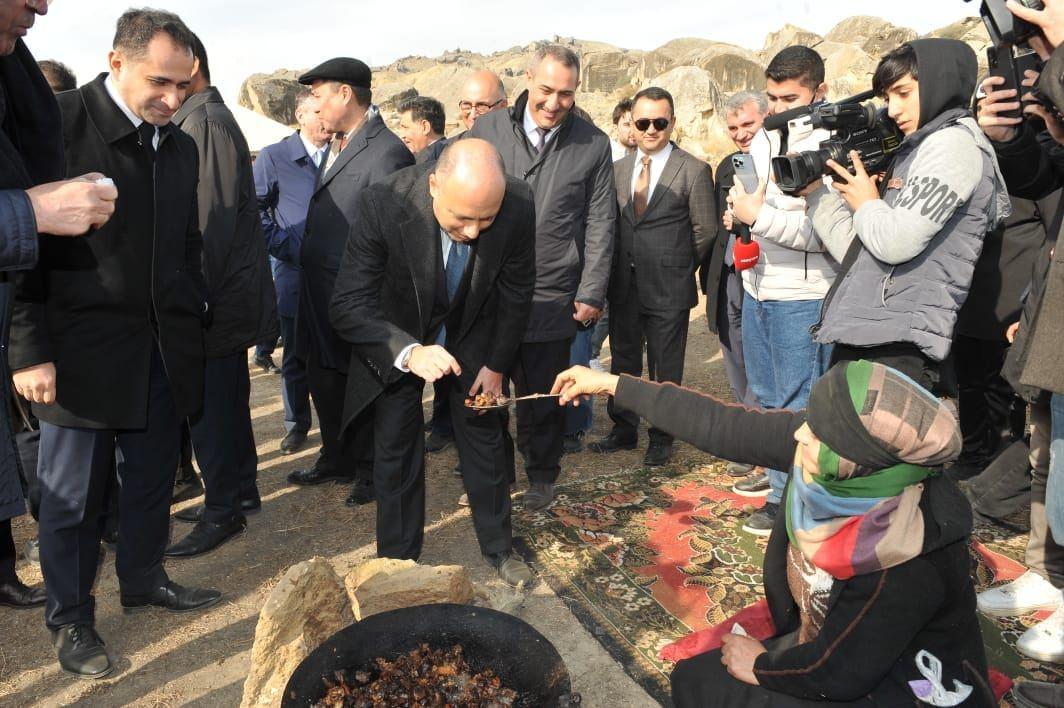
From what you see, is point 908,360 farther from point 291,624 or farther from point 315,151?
point 315,151

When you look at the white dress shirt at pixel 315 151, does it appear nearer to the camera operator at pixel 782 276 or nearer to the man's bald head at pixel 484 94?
the man's bald head at pixel 484 94

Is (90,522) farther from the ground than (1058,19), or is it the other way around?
(1058,19)

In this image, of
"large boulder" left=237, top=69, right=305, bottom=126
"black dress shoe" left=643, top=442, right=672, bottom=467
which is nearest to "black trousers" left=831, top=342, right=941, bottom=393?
"black dress shoe" left=643, top=442, right=672, bottom=467

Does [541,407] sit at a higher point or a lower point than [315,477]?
higher

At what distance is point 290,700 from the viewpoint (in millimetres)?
2049

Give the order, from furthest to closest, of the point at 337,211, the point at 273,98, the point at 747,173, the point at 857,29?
the point at 857,29
the point at 273,98
the point at 337,211
the point at 747,173

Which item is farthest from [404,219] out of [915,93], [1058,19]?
[1058,19]

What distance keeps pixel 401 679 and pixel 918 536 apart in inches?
58.3

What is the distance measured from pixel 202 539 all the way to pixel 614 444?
2.59 metres

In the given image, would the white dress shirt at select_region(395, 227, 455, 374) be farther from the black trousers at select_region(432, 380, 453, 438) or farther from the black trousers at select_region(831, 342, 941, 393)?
the black trousers at select_region(432, 380, 453, 438)

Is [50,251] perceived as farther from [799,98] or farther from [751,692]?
[799,98]

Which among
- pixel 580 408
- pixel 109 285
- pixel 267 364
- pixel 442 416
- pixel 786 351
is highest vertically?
pixel 109 285

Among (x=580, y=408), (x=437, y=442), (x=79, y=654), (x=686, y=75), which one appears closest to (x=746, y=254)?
(x=580, y=408)

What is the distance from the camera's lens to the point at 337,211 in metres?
4.28
